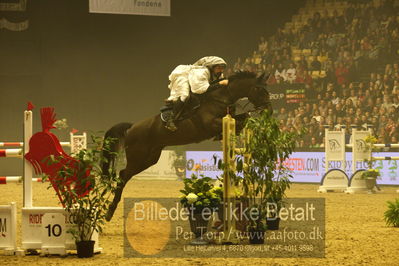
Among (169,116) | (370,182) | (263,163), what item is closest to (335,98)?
(370,182)

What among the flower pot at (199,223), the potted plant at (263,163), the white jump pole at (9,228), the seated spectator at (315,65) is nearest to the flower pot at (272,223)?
the potted plant at (263,163)

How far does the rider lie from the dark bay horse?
6.4 inches

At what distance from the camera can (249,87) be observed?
867cm

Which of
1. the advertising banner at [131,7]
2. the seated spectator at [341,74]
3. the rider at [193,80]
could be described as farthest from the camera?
the seated spectator at [341,74]

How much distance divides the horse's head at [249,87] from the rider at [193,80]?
18 centimetres

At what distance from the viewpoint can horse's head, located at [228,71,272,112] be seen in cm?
859

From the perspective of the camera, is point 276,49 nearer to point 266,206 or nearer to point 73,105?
point 73,105

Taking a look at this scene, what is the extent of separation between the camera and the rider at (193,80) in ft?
27.8

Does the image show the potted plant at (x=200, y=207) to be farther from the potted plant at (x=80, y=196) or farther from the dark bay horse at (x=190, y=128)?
the dark bay horse at (x=190, y=128)

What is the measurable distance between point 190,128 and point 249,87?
3.25ft

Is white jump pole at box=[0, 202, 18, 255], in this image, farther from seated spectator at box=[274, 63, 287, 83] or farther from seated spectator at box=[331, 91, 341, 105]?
seated spectator at box=[274, 63, 287, 83]

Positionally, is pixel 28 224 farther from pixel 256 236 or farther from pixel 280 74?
pixel 280 74

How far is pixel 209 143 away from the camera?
2261 centimetres

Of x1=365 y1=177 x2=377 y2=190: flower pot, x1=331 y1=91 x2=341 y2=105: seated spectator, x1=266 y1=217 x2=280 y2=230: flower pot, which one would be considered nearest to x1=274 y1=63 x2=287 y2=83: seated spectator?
x1=331 y1=91 x2=341 y2=105: seated spectator
